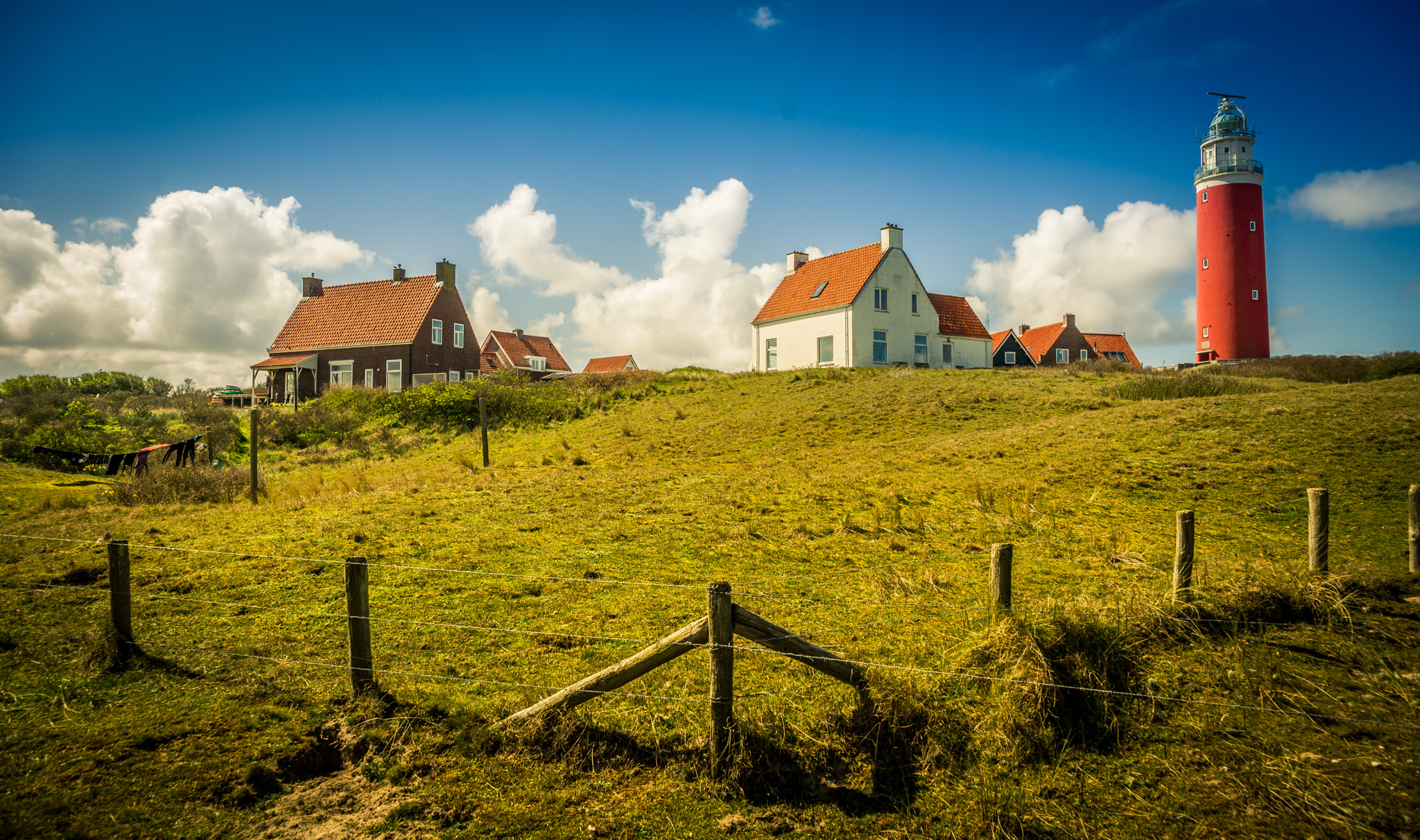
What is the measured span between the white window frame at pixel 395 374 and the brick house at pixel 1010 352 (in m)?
44.1

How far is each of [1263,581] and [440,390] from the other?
117 feet

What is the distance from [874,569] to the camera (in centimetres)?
1000

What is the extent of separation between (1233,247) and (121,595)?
5723cm

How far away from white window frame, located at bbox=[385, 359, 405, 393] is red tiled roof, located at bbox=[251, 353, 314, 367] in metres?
5.97

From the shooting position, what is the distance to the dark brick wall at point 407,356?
1687 inches

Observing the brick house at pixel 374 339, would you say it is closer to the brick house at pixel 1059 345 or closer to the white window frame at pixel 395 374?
the white window frame at pixel 395 374

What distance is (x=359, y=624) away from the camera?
19.7 ft

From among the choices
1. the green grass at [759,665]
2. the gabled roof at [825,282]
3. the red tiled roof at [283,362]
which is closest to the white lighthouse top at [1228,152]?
the gabled roof at [825,282]

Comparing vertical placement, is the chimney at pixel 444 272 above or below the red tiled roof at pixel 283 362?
above

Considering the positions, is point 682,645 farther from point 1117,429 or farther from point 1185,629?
point 1117,429

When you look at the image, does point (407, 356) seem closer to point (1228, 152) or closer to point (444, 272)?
point (444, 272)

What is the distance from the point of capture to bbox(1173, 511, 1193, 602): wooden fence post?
738 centimetres

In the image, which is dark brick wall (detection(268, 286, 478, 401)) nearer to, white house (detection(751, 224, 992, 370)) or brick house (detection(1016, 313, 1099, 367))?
white house (detection(751, 224, 992, 370))

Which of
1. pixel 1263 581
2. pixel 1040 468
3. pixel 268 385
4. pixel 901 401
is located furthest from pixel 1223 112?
pixel 268 385
